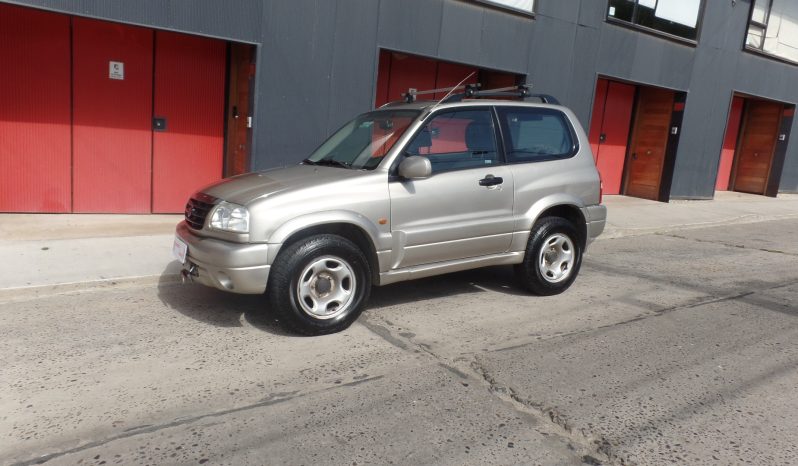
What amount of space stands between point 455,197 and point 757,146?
56.5 feet

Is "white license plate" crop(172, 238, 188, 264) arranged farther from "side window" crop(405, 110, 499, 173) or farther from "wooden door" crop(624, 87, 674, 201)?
"wooden door" crop(624, 87, 674, 201)

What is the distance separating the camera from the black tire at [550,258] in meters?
6.07

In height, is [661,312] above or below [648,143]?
below

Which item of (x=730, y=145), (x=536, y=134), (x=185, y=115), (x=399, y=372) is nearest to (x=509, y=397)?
(x=399, y=372)

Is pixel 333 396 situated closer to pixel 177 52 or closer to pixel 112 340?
pixel 112 340

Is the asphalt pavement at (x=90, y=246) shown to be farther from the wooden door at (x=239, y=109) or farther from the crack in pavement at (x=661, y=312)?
the crack in pavement at (x=661, y=312)

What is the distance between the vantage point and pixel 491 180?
5.64 m

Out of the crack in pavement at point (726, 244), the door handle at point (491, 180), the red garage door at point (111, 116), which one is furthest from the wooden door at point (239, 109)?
the crack in pavement at point (726, 244)

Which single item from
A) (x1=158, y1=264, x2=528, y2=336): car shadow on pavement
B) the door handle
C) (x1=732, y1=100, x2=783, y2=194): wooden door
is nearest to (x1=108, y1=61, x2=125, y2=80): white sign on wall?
(x1=158, y1=264, x2=528, y2=336): car shadow on pavement

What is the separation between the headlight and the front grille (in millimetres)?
144

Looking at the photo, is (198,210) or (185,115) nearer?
(198,210)

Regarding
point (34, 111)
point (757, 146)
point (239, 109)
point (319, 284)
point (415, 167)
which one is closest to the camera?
→ point (319, 284)

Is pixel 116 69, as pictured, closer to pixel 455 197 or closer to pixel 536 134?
pixel 455 197

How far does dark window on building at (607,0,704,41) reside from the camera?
13375mm
